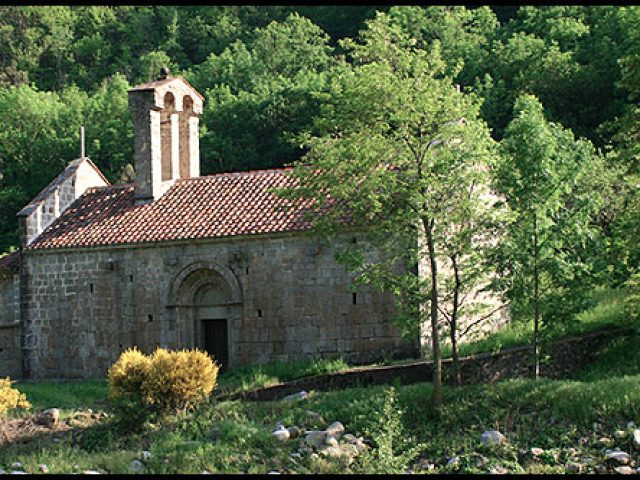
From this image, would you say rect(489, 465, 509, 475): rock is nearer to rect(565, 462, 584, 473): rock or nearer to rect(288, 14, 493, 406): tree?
rect(565, 462, 584, 473): rock

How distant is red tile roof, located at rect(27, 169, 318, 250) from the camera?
24781 mm

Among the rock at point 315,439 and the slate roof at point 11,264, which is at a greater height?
the slate roof at point 11,264

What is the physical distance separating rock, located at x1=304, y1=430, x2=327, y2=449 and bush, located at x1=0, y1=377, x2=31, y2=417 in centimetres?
716

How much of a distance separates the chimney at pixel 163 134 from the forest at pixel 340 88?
10.6ft

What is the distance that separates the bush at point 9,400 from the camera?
20.1 m

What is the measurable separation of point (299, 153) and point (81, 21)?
28.2 meters

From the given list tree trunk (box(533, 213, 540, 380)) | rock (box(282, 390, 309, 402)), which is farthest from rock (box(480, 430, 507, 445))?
rock (box(282, 390, 309, 402))

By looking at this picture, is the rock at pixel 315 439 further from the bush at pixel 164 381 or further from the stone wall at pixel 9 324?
the stone wall at pixel 9 324

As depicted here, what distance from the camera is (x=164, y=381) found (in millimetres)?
19672

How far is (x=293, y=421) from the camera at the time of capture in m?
18.4

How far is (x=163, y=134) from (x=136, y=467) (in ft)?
46.3

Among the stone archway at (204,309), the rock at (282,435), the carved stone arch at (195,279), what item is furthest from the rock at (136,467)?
the carved stone arch at (195,279)

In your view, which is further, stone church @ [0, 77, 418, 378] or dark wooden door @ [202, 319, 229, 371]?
dark wooden door @ [202, 319, 229, 371]

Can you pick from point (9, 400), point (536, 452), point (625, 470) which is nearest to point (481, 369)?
point (536, 452)
